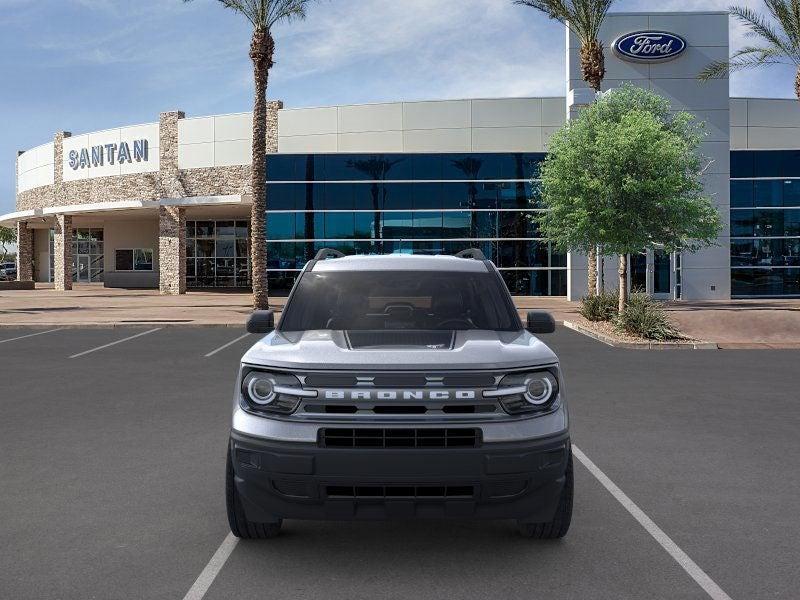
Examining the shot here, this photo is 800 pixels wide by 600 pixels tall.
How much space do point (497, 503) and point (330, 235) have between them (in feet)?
113

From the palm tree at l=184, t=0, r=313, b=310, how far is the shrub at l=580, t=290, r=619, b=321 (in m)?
10.6

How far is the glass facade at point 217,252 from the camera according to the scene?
168ft

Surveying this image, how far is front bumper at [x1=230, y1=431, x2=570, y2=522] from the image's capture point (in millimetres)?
4059

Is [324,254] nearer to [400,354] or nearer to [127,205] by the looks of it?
[400,354]

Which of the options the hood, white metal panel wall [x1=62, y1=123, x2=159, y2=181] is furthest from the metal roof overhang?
the hood

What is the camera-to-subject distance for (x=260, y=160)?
87.7 feet

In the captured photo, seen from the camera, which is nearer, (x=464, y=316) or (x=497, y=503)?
(x=497, y=503)

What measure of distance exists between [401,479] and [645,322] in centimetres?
1560

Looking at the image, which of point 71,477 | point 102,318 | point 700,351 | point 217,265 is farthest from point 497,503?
point 217,265

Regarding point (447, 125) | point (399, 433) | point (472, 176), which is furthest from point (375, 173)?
point (399, 433)

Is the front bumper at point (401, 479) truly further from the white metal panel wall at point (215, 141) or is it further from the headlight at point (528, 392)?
the white metal panel wall at point (215, 141)

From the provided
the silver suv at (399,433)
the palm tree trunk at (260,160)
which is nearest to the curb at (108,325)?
the palm tree trunk at (260,160)

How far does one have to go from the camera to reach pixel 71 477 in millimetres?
6441

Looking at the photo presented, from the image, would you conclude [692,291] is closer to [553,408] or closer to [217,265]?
[217,265]
